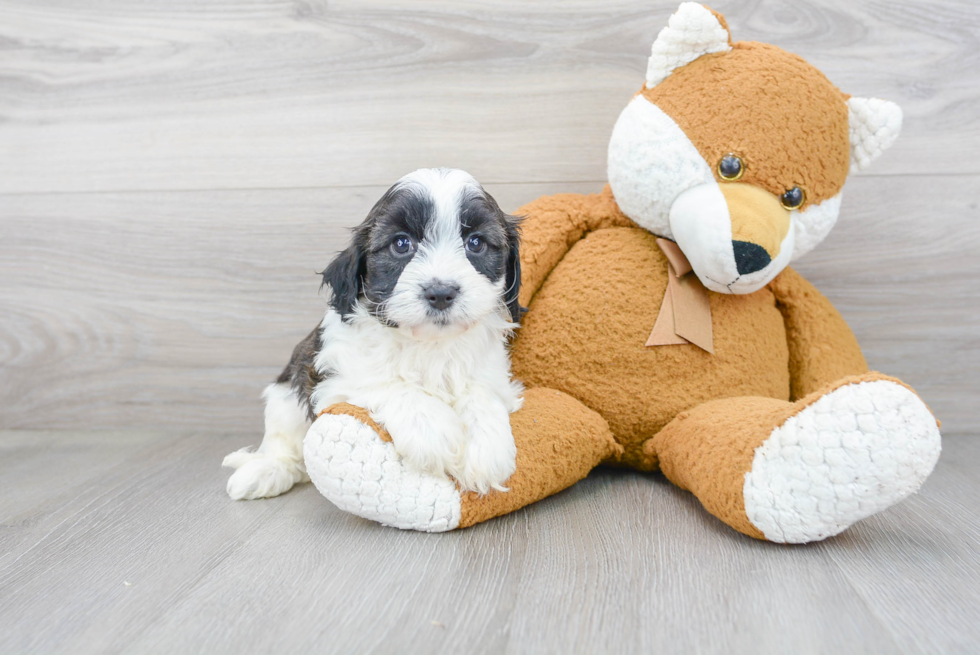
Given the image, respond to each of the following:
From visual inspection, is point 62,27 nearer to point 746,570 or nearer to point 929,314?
point 746,570

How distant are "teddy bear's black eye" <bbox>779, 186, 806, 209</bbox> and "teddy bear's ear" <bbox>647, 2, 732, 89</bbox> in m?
0.34

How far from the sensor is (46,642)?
98 centimetres

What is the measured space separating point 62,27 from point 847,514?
2367mm

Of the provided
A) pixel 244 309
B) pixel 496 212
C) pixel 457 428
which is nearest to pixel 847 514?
pixel 457 428

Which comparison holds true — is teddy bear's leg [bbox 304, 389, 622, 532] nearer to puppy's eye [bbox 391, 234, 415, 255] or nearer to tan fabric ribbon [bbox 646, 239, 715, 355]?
puppy's eye [bbox 391, 234, 415, 255]

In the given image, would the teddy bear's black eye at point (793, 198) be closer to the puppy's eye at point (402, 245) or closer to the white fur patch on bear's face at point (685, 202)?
the white fur patch on bear's face at point (685, 202)

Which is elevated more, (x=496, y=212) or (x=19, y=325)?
(x=496, y=212)

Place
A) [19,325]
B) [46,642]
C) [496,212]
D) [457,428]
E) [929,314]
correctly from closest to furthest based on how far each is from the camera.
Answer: [46,642] < [457,428] < [496,212] < [929,314] < [19,325]

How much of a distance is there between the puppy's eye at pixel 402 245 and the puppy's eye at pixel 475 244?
0.11 metres

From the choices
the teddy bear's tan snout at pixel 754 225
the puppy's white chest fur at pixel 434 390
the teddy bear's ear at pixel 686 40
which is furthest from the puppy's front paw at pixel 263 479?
the teddy bear's ear at pixel 686 40

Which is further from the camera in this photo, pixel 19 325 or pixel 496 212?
pixel 19 325

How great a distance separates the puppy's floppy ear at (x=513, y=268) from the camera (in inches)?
58.2

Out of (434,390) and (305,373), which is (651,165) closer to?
(434,390)

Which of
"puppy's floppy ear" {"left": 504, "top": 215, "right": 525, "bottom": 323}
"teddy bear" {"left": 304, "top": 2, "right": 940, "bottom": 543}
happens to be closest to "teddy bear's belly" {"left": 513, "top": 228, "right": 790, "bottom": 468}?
"teddy bear" {"left": 304, "top": 2, "right": 940, "bottom": 543}
